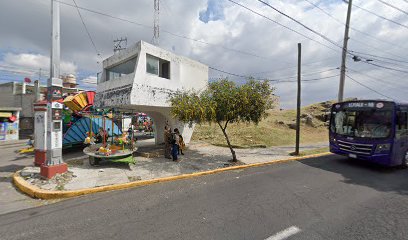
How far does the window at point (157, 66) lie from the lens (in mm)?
11547

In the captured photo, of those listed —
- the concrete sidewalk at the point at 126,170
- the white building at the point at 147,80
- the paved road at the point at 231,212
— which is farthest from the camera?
the white building at the point at 147,80

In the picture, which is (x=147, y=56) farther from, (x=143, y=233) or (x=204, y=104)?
(x=143, y=233)

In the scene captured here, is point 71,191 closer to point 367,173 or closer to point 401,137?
point 367,173

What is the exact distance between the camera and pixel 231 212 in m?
4.80

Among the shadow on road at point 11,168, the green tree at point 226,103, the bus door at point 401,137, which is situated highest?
the green tree at point 226,103

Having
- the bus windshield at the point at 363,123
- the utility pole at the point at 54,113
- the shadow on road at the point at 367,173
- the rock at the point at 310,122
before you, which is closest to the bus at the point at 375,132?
the bus windshield at the point at 363,123

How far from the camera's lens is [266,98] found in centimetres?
988

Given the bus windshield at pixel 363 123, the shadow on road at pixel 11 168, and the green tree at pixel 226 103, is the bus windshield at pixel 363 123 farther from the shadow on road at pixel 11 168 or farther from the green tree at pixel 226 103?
the shadow on road at pixel 11 168

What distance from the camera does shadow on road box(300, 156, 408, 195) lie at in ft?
22.5

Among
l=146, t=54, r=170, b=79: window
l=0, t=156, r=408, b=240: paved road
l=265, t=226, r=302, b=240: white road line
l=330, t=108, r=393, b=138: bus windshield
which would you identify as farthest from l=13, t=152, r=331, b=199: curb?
l=330, t=108, r=393, b=138: bus windshield

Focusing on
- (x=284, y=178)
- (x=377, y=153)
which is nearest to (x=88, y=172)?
(x=284, y=178)

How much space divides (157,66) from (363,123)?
33.5ft

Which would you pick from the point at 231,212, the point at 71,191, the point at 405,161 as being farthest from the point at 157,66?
the point at 405,161

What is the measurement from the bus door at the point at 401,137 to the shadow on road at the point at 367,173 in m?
0.64
